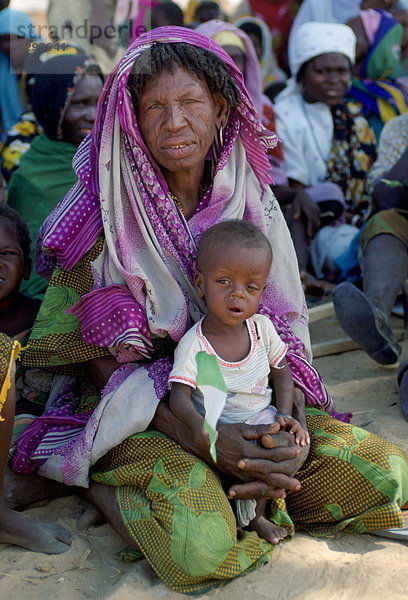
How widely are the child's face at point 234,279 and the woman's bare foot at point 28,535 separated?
3.05ft

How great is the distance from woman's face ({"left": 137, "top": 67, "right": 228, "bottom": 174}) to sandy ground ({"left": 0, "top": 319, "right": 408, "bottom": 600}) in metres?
1.37

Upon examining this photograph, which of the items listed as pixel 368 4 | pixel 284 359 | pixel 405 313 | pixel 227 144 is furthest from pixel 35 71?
pixel 368 4

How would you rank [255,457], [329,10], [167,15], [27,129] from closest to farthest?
[255,457]
[27,129]
[167,15]
[329,10]

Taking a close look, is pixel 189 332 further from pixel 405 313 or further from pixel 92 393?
pixel 405 313

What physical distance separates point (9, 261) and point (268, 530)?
62.6 inches

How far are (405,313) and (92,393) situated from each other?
2.50 m

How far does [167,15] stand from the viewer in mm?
6891

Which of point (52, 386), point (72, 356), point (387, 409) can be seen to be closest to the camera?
point (72, 356)

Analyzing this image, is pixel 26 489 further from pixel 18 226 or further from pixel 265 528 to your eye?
pixel 18 226

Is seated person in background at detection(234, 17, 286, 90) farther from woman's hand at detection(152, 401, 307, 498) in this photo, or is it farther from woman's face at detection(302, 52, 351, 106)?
woman's hand at detection(152, 401, 307, 498)

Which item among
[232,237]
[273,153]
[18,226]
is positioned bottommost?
[273,153]

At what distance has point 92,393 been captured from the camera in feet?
9.91

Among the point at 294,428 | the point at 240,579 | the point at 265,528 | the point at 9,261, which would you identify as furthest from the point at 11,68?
the point at 240,579

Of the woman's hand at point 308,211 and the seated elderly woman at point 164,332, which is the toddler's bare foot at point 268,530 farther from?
the woman's hand at point 308,211
